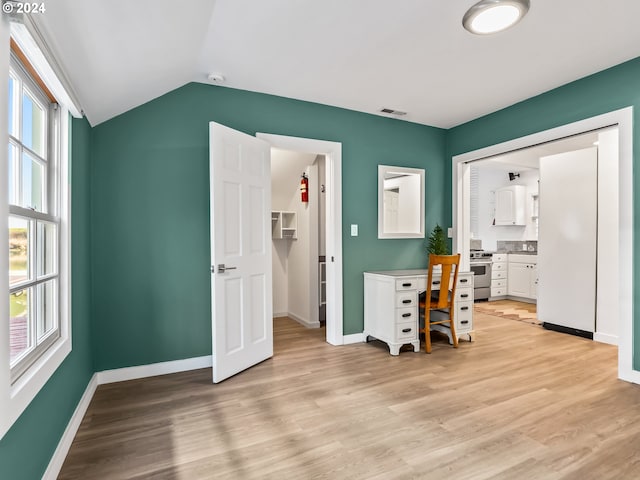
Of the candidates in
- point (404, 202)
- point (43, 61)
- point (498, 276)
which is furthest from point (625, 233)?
point (43, 61)

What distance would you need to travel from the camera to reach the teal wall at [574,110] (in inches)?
108

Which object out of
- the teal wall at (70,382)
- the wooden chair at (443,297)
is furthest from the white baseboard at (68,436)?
the wooden chair at (443,297)

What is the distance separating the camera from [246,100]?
3318mm

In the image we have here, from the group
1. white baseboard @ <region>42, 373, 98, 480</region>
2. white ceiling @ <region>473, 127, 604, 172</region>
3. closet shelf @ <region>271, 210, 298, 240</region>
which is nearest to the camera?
white baseboard @ <region>42, 373, 98, 480</region>

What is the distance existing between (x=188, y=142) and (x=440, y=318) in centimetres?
309

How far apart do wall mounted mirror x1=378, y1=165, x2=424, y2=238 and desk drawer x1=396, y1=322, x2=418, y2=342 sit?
1092mm

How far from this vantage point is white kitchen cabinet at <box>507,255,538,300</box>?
19.9 feet

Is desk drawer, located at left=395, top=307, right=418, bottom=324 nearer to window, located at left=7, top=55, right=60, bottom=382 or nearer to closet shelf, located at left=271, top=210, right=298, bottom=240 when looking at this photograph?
closet shelf, located at left=271, top=210, right=298, bottom=240

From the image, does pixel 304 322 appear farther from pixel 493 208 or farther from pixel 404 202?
pixel 493 208

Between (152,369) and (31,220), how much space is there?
173cm

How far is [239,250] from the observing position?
2.98 metres

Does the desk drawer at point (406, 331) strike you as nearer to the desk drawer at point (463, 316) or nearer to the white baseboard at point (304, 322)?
the desk drawer at point (463, 316)

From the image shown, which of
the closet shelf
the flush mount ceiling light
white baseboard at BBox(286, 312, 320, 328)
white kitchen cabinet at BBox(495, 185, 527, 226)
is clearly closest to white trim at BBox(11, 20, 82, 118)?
the flush mount ceiling light

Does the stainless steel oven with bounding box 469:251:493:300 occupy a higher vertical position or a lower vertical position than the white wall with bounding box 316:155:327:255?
lower
